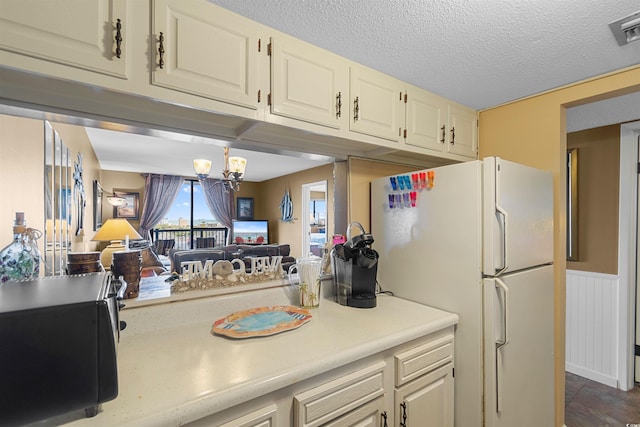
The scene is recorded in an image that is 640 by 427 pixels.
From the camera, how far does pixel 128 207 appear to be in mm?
2105

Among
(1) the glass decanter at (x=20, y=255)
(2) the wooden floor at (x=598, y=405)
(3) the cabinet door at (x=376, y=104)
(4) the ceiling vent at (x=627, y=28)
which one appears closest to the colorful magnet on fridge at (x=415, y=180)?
(3) the cabinet door at (x=376, y=104)

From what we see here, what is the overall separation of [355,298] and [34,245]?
140cm

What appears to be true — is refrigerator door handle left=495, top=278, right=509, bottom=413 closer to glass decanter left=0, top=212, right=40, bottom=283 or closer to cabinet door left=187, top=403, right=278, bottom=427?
cabinet door left=187, top=403, right=278, bottom=427

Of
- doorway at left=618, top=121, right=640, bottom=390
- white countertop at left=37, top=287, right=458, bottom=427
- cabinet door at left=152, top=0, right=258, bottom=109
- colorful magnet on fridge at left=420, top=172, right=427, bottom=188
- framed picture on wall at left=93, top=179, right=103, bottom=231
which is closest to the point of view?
white countertop at left=37, top=287, right=458, bottom=427

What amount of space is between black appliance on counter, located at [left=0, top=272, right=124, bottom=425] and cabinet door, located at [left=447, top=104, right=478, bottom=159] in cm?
208

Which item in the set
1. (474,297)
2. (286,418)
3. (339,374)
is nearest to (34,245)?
(286,418)

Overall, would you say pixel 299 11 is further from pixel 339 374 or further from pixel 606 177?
pixel 606 177

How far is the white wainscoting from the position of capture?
250 centimetres

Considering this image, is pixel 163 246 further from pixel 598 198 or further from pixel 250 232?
pixel 598 198

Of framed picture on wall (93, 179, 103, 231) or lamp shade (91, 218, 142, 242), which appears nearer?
lamp shade (91, 218, 142, 242)

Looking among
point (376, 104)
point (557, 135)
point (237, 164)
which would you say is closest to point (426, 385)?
point (376, 104)

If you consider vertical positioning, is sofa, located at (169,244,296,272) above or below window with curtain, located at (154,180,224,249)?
below

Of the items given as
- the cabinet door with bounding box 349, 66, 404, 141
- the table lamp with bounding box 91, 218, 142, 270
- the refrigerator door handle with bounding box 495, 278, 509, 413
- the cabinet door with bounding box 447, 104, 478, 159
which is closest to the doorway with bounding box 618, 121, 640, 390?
the cabinet door with bounding box 447, 104, 478, 159

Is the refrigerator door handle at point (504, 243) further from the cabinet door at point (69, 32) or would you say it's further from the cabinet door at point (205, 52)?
the cabinet door at point (69, 32)
